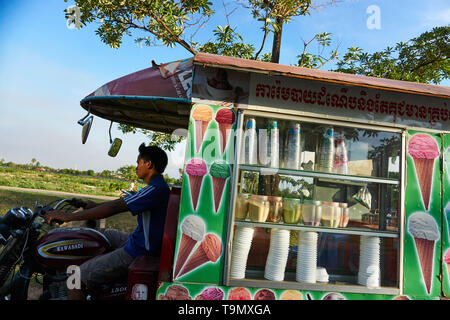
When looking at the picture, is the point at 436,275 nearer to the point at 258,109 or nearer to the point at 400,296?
the point at 400,296

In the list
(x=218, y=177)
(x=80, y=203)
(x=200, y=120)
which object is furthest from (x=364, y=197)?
(x=80, y=203)

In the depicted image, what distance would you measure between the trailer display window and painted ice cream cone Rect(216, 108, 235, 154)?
0.13m

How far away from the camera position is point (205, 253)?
2.35 m

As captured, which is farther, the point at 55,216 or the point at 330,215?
the point at 330,215

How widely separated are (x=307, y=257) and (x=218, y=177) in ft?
3.34

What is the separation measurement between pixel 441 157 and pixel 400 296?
120cm

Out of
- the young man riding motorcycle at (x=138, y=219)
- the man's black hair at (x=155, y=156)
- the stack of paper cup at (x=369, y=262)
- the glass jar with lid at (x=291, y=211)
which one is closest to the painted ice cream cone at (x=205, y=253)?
the young man riding motorcycle at (x=138, y=219)

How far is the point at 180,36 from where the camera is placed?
5.69 metres

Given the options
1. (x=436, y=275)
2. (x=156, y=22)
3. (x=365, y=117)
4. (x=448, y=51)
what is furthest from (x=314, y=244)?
(x=448, y=51)

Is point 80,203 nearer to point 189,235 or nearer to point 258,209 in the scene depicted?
point 189,235

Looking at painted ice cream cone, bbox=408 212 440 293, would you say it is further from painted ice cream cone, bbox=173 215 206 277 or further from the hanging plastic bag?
painted ice cream cone, bbox=173 215 206 277

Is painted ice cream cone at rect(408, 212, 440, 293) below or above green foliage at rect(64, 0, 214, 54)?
below

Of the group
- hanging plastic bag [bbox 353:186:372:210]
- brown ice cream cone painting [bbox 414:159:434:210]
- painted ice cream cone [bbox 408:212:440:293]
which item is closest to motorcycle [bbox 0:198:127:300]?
hanging plastic bag [bbox 353:186:372:210]

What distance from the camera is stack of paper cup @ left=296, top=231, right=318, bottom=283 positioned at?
99.3 inches
